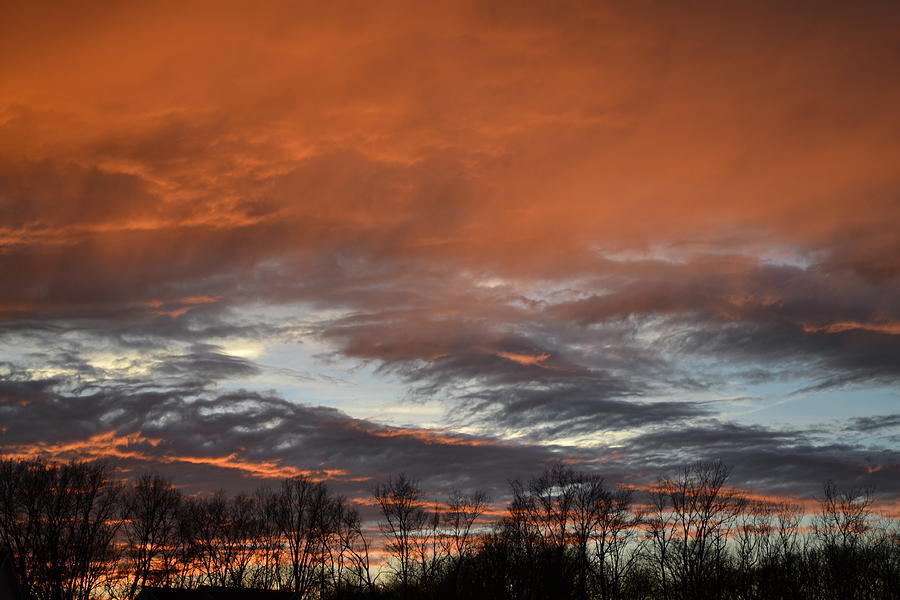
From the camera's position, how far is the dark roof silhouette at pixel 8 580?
58.6m

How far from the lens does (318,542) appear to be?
12306cm

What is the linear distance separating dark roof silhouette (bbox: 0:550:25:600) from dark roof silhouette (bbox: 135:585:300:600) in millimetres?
23014

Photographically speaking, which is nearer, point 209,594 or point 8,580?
point 8,580

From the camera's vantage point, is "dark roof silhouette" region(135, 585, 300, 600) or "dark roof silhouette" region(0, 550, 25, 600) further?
"dark roof silhouette" region(135, 585, 300, 600)

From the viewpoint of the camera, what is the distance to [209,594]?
85.9m

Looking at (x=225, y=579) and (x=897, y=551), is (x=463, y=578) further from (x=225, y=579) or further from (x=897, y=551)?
(x=897, y=551)

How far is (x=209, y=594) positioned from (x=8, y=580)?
96.7 ft

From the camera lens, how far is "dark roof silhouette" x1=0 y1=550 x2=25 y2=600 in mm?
58562

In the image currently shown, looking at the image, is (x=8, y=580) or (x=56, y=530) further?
(x=56, y=530)

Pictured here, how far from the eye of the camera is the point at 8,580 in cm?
5938

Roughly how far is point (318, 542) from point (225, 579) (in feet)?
47.1

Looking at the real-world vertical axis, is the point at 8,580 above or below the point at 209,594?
above

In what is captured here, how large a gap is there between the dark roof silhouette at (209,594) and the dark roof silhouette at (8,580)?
23014mm

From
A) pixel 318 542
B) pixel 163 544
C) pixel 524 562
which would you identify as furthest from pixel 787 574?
pixel 163 544
